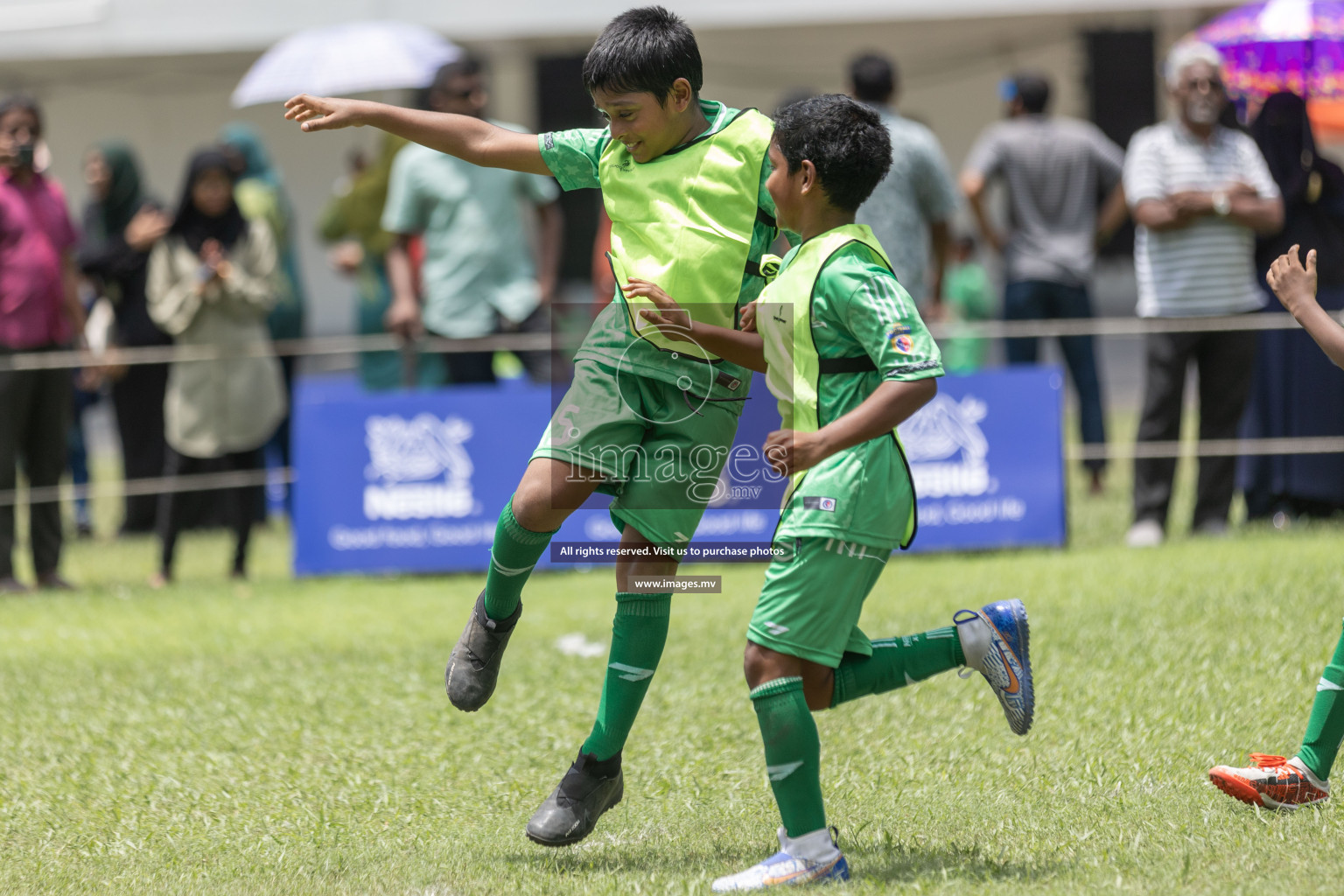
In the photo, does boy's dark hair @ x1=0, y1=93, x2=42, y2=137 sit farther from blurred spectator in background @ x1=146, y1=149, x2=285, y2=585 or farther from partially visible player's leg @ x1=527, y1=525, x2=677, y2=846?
partially visible player's leg @ x1=527, y1=525, x2=677, y2=846

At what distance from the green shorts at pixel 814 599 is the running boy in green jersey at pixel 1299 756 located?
3.84 ft

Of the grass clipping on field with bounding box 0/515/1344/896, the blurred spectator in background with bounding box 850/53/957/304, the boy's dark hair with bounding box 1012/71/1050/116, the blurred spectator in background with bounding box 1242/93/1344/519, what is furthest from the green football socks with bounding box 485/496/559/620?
the boy's dark hair with bounding box 1012/71/1050/116

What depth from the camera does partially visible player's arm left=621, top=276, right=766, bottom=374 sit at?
383 cm

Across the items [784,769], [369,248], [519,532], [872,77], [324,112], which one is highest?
[872,77]

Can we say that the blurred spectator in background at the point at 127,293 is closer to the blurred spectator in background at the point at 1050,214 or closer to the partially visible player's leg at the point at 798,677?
the blurred spectator in background at the point at 1050,214

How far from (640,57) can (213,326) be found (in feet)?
19.4

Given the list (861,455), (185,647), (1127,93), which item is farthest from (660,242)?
(1127,93)

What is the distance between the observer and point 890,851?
12.9ft

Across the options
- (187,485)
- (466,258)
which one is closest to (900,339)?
(466,258)

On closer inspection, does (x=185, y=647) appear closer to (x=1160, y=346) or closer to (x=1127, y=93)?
(x=1160, y=346)

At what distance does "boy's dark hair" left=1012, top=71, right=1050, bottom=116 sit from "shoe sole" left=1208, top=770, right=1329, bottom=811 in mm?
6736

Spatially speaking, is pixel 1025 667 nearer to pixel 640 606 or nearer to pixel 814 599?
pixel 814 599

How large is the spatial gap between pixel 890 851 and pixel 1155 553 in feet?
15.2

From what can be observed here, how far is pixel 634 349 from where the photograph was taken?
4145mm
